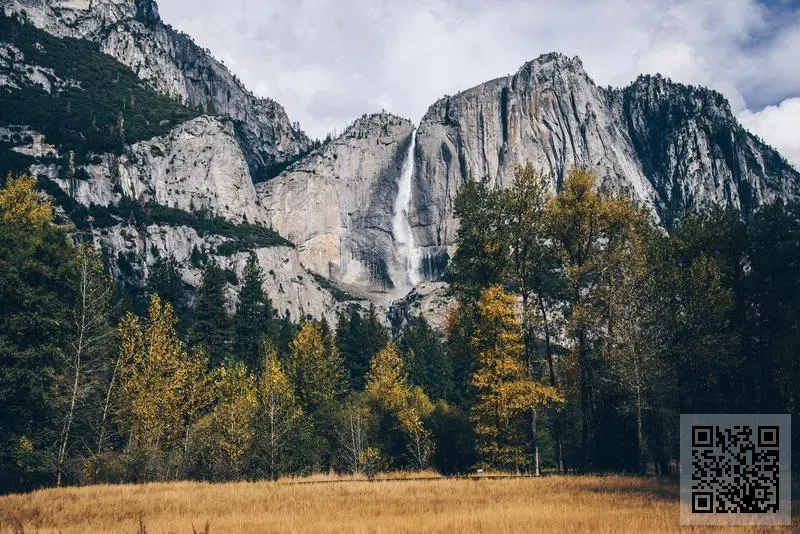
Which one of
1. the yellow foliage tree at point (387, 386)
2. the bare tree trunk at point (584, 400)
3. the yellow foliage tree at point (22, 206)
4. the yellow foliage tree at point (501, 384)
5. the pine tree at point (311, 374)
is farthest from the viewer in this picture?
the pine tree at point (311, 374)

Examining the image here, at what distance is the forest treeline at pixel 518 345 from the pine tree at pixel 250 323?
25306 millimetres

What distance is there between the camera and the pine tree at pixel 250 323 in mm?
67312

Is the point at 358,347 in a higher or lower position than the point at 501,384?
higher

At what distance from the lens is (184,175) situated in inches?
6599

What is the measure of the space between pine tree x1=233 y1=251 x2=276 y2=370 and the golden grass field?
47321 millimetres

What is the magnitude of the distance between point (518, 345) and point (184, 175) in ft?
515

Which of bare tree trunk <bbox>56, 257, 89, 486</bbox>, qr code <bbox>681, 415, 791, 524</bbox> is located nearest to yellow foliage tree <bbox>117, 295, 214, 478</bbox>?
bare tree trunk <bbox>56, 257, 89, 486</bbox>

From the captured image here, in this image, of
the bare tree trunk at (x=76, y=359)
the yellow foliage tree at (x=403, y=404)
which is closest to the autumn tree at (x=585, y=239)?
the yellow foliage tree at (x=403, y=404)

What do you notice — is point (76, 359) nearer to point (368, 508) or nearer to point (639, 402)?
point (368, 508)

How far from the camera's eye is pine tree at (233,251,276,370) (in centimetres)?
6731

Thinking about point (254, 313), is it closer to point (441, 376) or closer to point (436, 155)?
point (441, 376)

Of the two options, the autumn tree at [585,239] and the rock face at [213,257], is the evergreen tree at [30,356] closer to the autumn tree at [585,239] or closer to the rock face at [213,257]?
the autumn tree at [585,239]

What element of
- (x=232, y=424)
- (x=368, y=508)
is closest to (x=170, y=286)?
(x=232, y=424)

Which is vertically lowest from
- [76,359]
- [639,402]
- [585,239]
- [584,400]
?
[639,402]
